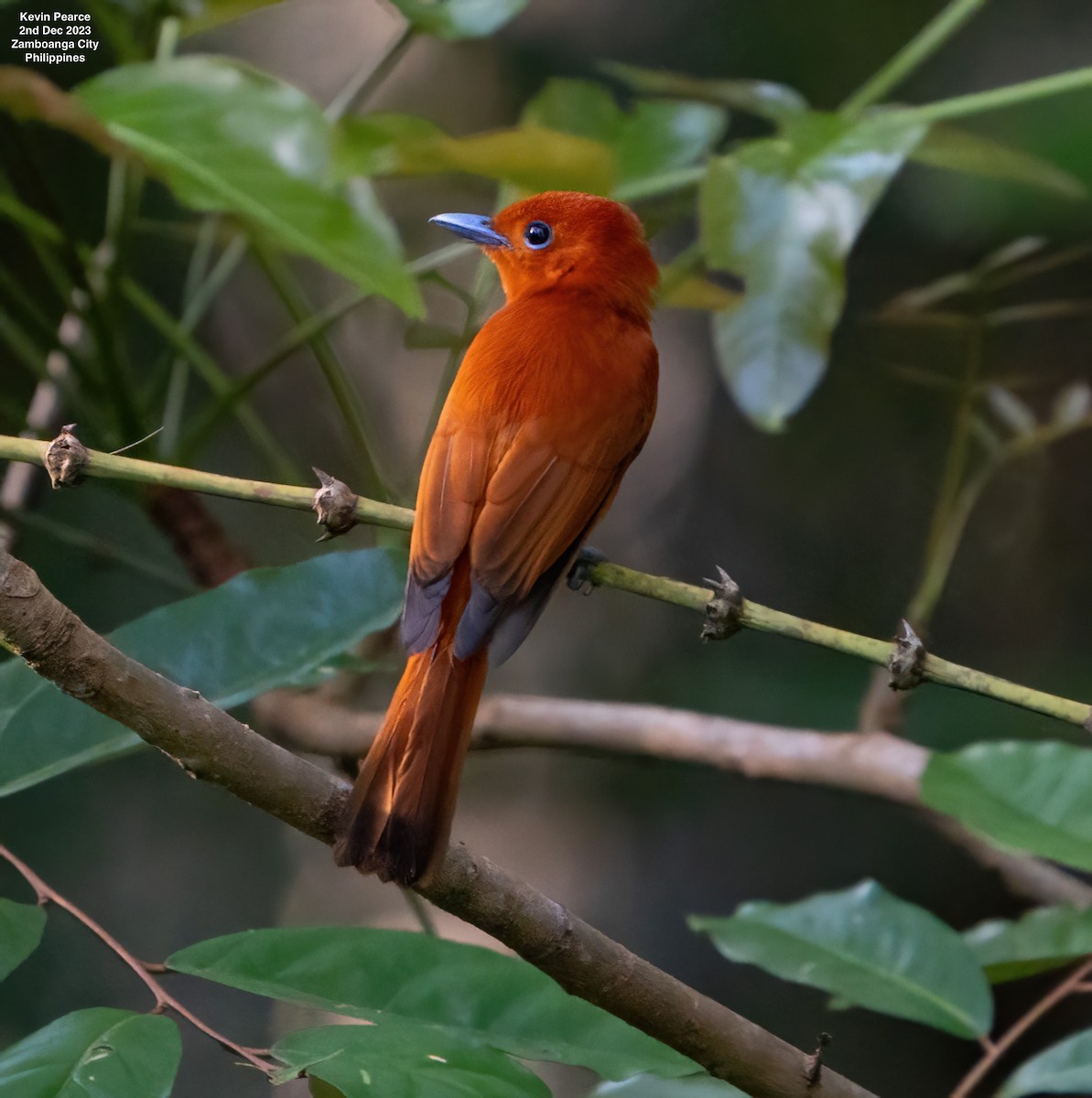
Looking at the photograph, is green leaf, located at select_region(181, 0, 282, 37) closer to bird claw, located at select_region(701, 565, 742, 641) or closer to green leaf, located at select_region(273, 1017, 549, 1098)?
bird claw, located at select_region(701, 565, 742, 641)

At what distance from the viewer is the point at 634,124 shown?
2094 mm

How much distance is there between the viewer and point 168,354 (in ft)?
7.57

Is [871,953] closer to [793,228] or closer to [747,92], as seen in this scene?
[793,228]

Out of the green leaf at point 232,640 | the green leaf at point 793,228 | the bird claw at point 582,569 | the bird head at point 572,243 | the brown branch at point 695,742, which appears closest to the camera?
the green leaf at point 232,640

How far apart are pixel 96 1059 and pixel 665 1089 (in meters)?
0.66

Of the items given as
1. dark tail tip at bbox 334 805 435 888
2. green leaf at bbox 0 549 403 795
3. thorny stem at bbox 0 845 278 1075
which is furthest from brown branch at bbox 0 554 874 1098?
green leaf at bbox 0 549 403 795

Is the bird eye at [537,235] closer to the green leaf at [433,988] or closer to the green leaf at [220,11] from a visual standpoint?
the green leaf at [220,11]

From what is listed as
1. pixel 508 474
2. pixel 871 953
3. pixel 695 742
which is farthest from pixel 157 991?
pixel 695 742

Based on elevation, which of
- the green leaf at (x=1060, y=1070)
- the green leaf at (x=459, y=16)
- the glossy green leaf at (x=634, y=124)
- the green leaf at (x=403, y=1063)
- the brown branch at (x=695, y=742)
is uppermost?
the glossy green leaf at (x=634, y=124)

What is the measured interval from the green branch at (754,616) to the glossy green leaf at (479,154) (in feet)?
2.41

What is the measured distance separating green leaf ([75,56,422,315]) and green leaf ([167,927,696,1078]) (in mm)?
669

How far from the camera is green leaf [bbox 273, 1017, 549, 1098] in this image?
87 cm

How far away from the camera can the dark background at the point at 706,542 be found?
3133mm

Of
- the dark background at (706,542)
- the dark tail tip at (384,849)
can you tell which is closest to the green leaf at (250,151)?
the dark tail tip at (384,849)
